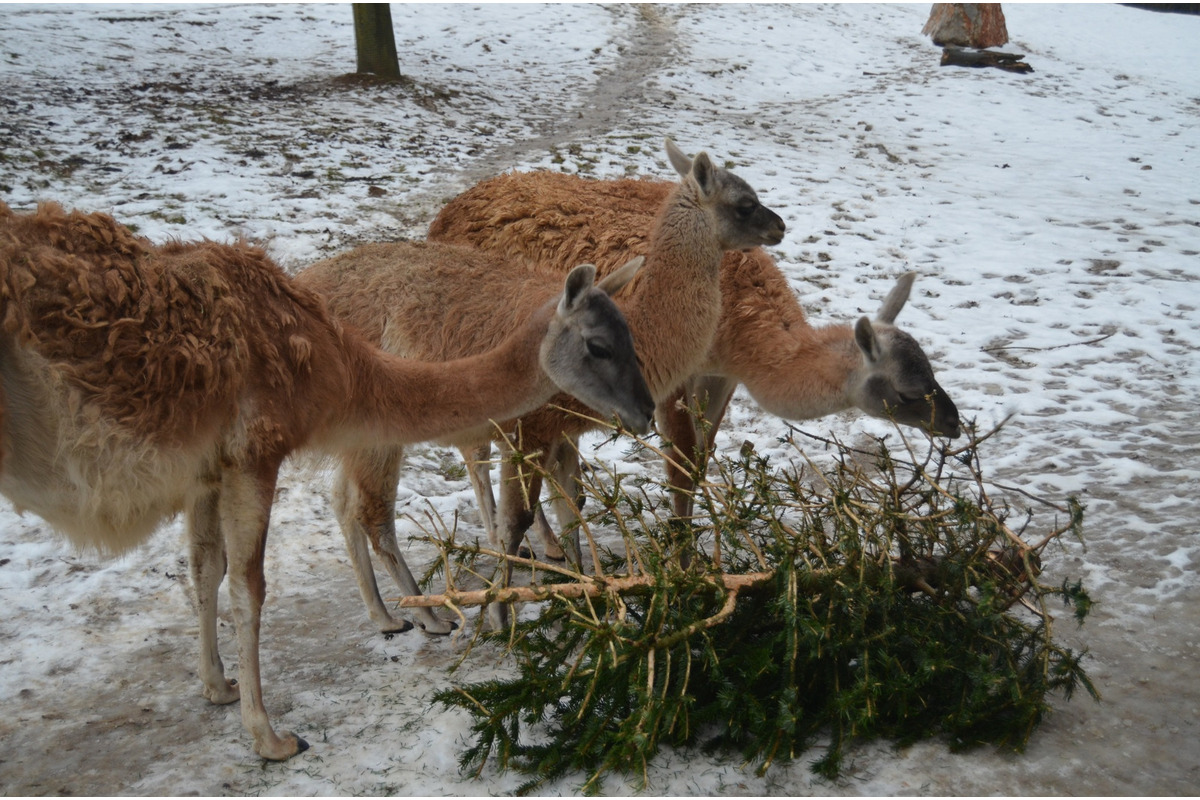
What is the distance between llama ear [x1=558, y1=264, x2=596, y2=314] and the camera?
486cm

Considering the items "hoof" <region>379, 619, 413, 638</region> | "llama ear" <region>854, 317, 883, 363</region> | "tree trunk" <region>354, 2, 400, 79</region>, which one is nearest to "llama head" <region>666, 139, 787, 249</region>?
"llama ear" <region>854, 317, 883, 363</region>

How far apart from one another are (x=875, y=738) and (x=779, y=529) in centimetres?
89

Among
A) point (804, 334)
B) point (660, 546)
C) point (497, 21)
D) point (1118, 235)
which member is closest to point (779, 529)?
point (660, 546)

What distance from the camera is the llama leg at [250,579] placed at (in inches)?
165

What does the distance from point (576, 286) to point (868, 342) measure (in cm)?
200

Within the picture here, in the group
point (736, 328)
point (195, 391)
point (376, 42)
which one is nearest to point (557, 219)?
point (736, 328)

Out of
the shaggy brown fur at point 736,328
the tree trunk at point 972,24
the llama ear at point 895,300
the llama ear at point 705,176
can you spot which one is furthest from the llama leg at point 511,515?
the tree trunk at point 972,24

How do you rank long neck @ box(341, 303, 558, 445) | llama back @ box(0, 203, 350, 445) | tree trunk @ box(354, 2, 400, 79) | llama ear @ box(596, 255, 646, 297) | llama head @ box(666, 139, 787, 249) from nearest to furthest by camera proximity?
llama back @ box(0, 203, 350, 445)
long neck @ box(341, 303, 558, 445)
llama ear @ box(596, 255, 646, 297)
llama head @ box(666, 139, 787, 249)
tree trunk @ box(354, 2, 400, 79)

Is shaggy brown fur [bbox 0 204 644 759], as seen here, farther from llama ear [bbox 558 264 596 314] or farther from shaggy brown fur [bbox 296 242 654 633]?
shaggy brown fur [bbox 296 242 654 633]

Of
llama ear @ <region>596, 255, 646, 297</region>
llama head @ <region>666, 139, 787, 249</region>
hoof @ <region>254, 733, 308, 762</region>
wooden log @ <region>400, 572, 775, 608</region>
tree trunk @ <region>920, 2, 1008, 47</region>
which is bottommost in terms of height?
hoof @ <region>254, 733, 308, 762</region>

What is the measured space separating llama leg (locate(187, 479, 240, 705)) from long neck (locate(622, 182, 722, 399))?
7.93ft

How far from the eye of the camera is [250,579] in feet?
14.1

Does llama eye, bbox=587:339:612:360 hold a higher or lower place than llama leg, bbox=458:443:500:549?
higher

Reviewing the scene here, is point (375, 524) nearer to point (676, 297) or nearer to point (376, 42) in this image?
point (676, 297)
